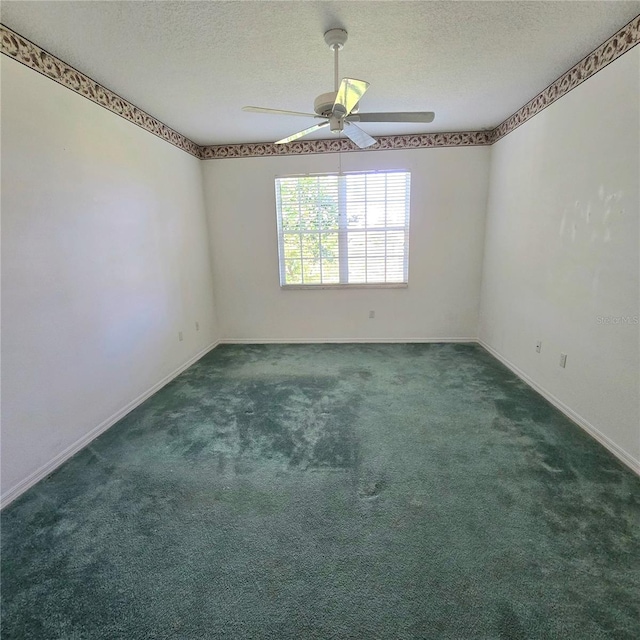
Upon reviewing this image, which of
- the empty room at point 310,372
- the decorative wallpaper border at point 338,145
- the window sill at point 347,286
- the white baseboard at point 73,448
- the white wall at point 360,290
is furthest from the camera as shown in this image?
the window sill at point 347,286

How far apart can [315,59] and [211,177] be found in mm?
2519

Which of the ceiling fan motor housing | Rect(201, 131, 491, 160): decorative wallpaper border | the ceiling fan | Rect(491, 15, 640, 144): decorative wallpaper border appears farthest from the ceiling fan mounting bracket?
Rect(201, 131, 491, 160): decorative wallpaper border

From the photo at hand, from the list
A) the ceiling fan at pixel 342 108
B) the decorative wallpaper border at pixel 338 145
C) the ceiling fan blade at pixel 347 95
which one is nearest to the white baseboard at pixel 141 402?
the ceiling fan at pixel 342 108

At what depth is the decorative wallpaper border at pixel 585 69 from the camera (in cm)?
196

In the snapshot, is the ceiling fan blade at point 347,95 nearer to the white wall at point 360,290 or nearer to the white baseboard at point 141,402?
the white wall at point 360,290

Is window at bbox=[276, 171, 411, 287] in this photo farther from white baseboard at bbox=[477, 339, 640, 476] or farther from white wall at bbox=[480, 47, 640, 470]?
white baseboard at bbox=[477, 339, 640, 476]

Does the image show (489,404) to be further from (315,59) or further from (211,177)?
(211,177)

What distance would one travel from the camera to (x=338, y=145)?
4090mm

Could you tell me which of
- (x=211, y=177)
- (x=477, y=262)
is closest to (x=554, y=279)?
(x=477, y=262)

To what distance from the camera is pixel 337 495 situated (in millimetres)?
1840

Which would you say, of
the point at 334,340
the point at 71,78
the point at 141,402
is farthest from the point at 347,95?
the point at 334,340

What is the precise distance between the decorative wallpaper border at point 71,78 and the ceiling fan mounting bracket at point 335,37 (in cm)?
175

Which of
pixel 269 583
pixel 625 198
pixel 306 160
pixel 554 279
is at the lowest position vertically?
pixel 269 583

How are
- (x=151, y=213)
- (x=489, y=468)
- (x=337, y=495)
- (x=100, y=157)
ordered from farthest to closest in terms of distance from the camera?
(x=151, y=213) → (x=100, y=157) → (x=489, y=468) → (x=337, y=495)
